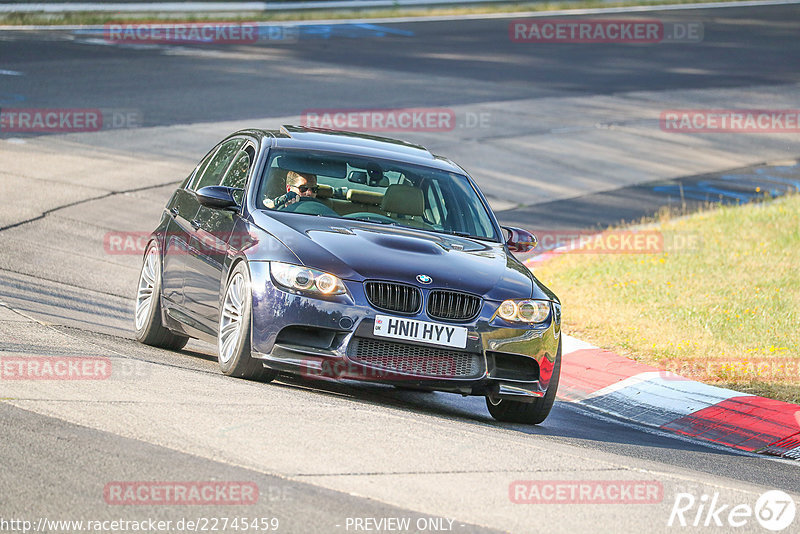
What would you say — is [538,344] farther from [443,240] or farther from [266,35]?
[266,35]

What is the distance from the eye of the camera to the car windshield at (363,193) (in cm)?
845

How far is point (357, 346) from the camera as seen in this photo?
7.27m

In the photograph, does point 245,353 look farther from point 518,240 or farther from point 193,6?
point 193,6

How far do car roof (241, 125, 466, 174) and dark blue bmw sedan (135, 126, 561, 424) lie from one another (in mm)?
22

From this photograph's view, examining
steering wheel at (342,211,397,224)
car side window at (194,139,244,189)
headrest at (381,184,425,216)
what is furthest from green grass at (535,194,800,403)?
car side window at (194,139,244,189)

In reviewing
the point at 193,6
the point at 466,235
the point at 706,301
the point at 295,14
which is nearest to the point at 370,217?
the point at 466,235

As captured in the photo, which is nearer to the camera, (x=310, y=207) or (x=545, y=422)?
(x=545, y=422)

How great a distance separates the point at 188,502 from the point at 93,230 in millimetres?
9533

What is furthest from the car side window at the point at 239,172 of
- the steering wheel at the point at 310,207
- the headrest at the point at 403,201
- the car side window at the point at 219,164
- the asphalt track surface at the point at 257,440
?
the asphalt track surface at the point at 257,440

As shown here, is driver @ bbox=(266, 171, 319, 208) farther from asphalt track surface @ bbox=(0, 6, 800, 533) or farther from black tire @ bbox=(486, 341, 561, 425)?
black tire @ bbox=(486, 341, 561, 425)

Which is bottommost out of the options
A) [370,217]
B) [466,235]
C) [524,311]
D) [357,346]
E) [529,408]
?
[529,408]

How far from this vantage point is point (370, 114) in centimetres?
2309

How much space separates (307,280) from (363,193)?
1.46m

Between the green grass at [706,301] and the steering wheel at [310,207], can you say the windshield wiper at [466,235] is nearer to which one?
the steering wheel at [310,207]
